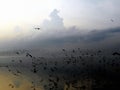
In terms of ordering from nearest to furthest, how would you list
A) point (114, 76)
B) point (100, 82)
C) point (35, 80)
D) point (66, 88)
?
point (66, 88) → point (100, 82) → point (114, 76) → point (35, 80)

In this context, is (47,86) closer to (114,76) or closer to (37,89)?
(37,89)

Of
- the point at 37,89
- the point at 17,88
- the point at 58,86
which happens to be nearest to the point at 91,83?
the point at 58,86

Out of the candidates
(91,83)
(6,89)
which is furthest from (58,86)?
(6,89)

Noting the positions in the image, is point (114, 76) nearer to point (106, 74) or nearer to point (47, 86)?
point (106, 74)

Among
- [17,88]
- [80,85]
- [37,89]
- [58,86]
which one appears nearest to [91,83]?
[80,85]

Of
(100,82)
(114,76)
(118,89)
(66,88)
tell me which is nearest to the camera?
(118,89)

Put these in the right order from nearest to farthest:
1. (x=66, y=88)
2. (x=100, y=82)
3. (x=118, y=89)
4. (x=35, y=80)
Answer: (x=118, y=89)
(x=66, y=88)
(x=100, y=82)
(x=35, y=80)

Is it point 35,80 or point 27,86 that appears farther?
point 35,80

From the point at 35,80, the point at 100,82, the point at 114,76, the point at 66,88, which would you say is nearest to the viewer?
the point at 66,88

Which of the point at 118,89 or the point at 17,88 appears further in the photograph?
the point at 17,88

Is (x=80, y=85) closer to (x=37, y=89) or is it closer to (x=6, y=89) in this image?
(x=37, y=89)
